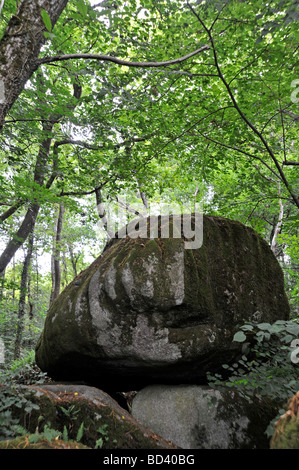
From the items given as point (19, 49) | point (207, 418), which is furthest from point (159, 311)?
point (19, 49)

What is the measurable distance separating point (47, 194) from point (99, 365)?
4.16 metres

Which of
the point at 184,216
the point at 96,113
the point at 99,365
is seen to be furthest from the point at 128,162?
the point at 99,365

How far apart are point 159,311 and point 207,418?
5.10 ft

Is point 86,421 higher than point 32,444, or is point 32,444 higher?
point 32,444

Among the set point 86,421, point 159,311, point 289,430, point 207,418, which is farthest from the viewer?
point 159,311

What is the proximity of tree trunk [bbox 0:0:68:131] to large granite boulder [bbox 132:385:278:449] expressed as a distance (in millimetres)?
4490

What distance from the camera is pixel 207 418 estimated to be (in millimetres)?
3572

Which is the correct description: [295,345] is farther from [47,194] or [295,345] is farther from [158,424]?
[47,194]

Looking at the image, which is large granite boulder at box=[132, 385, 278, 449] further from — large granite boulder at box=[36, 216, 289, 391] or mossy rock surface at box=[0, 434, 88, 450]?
mossy rock surface at box=[0, 434, 88, 450]

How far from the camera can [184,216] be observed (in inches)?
192

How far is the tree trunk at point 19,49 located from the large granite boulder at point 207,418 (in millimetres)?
4490

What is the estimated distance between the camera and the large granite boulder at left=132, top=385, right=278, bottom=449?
345 centimetres

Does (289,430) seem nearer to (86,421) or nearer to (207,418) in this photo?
(207,418)

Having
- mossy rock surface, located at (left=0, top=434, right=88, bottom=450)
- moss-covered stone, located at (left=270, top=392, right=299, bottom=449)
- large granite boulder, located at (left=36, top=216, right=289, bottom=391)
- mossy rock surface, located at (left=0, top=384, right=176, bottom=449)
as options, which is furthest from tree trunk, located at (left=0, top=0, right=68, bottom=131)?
moss-covered stone, located at (left=270, top=392, right=299, bottom=449)
